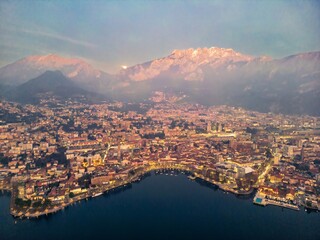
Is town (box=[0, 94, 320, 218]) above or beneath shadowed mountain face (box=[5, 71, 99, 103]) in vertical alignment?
beneath

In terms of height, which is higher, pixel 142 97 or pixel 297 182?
pixel 142 97

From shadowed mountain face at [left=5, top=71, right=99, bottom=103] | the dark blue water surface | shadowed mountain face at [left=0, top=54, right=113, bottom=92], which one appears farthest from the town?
shadowed mountain face at [left=0, top=54, right=113, bottom=92]

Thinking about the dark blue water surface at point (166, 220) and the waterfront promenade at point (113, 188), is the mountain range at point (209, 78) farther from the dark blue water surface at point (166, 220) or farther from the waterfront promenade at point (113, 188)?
the dark blue water surface at point (166, 220)

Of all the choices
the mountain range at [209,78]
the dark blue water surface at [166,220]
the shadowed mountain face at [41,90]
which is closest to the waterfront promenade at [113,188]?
the dark blue water surface at [166,220]

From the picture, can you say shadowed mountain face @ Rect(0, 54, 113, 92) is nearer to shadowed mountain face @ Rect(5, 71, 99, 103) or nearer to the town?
shadowed mountain face @ Rect(5, 71, 99, 103)

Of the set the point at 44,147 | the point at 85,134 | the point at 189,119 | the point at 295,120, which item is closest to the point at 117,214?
the point at 44,147

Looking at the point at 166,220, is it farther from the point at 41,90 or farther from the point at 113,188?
the point at 41,90

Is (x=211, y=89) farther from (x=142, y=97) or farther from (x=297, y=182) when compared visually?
(x=297, y=182)
